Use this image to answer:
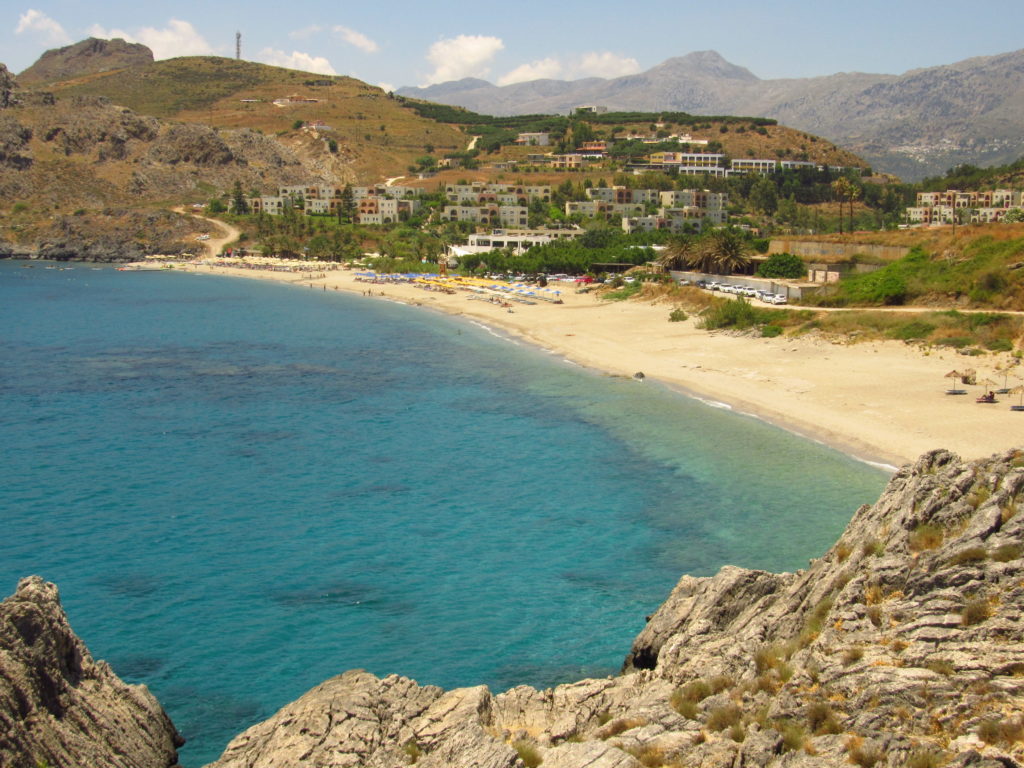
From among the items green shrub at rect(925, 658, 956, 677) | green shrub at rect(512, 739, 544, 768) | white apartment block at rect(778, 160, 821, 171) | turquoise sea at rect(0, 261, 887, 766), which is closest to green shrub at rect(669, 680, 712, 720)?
green shrub at rect(512, 739, 544, 768)

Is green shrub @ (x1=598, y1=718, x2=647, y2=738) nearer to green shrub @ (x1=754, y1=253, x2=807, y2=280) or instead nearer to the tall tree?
green shrub @ (x1=754, y1=253, x2=807, y2=280)

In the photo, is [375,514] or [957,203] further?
[957,203]

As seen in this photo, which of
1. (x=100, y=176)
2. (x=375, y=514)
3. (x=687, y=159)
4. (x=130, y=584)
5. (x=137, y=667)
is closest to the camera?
(x=137, y=667)

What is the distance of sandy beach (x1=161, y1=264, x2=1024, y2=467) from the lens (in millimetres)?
34531

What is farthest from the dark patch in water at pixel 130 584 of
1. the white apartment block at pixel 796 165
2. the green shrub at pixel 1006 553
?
the white apartment block at pixel 796 165

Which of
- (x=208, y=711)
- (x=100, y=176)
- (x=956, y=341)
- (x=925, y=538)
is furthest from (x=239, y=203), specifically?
(x=925, y=538)

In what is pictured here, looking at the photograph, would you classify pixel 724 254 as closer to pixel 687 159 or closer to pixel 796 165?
pixel 687 159

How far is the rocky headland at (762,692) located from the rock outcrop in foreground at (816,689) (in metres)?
0.03

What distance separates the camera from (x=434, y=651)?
20.8 metres

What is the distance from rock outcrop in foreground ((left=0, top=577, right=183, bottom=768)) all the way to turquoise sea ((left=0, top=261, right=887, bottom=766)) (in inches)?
58.3

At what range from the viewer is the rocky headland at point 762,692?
11703 mm

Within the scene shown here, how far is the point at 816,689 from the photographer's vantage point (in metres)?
12.8

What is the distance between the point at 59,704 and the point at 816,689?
1153 cm

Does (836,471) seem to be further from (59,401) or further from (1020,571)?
(59,401)
